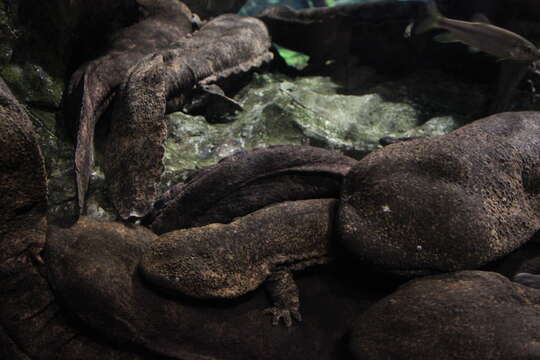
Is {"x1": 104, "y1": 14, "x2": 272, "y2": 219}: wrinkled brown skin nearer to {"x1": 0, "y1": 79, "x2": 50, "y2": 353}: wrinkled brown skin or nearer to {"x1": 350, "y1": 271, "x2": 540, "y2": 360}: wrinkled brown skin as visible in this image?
{"x1": 0, "y1": 79, "x2": 50, "y2": 353}: wrinkled brown skin

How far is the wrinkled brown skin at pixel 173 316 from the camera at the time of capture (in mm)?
2156

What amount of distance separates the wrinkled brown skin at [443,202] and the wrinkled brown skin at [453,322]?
15cm

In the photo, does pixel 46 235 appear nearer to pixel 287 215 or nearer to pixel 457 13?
pixel 287 215

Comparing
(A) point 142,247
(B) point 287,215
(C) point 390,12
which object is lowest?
(A) point 142,247

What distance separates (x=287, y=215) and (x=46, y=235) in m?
1.59

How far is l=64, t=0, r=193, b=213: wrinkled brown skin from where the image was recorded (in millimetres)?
3059

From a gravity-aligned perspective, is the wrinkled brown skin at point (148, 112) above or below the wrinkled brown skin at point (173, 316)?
above

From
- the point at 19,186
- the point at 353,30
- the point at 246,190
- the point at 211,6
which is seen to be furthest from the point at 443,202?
the point at 211,6

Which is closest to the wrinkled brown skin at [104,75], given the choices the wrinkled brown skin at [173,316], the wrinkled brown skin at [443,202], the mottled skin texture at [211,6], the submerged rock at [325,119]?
the wrinkled brown skin at [173,316]

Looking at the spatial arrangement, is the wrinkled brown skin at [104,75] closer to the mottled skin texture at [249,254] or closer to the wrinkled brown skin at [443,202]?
the mottled skin texture at [249,254]

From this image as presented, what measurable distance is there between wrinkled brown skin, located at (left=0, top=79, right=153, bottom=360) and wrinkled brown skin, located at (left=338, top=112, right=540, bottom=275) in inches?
66.3

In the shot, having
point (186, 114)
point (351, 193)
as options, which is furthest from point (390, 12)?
point (351, 193)

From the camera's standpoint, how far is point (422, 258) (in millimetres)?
2131

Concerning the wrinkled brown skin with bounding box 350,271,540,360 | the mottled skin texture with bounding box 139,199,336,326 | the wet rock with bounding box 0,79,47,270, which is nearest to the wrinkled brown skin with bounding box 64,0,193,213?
the wet rock with bounding box 0,79,47,270
